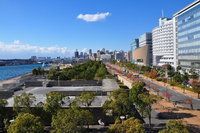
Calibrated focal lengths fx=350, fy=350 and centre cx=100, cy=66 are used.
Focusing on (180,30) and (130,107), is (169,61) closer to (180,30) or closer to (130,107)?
(180,30)

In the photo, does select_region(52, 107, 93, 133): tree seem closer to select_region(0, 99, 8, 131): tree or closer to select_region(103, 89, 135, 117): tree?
select_region(103, 89, 135, 117): tree

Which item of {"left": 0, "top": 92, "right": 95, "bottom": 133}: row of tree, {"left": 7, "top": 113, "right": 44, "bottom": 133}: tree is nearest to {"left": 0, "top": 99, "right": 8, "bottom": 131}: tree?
{"left": 0, "top": 92, "right": 95, "bottom": 133}: row of tree

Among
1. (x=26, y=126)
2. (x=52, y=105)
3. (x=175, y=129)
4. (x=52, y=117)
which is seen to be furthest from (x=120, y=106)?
(x=175, y=129)

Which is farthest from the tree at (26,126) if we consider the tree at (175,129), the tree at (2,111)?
the tree at (2,111)

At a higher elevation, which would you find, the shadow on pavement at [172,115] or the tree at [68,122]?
the tree at [68,122]

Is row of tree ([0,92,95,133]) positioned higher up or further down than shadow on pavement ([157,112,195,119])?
higher up

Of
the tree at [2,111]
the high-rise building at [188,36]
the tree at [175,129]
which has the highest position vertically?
the high-rise building at [188,36]

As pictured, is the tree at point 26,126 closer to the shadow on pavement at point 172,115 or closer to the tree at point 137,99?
the tree at point 137,99

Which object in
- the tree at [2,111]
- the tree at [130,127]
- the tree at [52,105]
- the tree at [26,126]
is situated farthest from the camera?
the tree at [52,105]

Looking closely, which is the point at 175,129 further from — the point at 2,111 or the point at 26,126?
the point at 2,111
